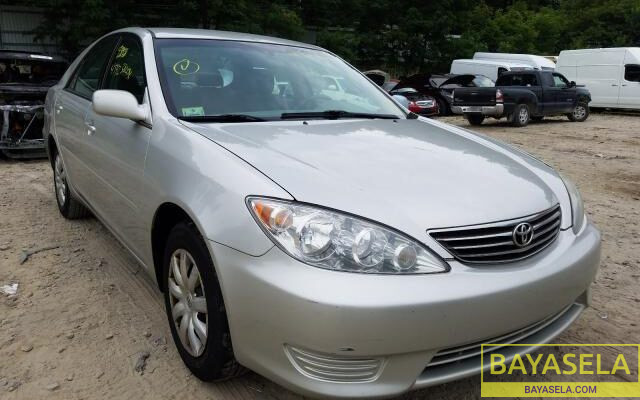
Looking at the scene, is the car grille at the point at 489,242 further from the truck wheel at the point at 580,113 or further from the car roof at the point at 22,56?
the truck wheel at the point at 580,113

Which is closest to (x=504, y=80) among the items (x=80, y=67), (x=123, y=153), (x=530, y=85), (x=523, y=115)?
(x=530, y=85)

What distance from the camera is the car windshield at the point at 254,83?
9.24ft

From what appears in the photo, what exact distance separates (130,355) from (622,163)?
27.0 ft

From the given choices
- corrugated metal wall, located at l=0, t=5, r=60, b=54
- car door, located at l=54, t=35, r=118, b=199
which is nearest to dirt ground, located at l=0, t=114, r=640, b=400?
car door, located at l=54, t=35, r=118, b=199

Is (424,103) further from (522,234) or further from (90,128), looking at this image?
(522,234)

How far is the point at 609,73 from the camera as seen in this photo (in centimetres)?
1789

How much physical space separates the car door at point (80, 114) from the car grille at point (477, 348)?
2.55 metres

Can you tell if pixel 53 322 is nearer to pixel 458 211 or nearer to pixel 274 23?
pixel 458 211

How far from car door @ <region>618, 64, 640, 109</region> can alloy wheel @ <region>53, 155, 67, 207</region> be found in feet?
59.1

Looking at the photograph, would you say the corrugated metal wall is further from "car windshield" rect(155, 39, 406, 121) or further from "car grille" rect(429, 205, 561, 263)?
"car grille" rect(429, 205, 561, 263)

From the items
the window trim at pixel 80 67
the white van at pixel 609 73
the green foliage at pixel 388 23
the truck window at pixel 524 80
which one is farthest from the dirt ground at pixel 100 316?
the green foliage at pixel 388 23

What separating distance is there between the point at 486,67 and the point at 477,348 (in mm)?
18838

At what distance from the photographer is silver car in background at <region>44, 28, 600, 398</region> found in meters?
1.79

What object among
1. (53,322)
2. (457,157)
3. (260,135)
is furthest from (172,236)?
(457,157)
